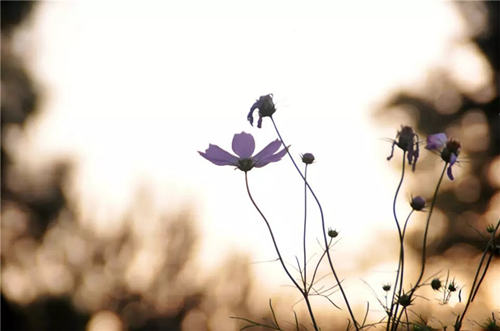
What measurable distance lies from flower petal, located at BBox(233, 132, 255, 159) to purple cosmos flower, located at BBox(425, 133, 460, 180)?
0.33 meters

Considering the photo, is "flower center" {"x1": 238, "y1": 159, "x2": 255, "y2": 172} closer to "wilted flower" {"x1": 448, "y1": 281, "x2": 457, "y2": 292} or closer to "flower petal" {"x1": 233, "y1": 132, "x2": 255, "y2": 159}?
"flower petal" {"x1": 233, "y1": 132, "x2": 255, "y2": 159}

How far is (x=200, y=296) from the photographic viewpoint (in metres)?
6.41

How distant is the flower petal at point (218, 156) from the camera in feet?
3.24

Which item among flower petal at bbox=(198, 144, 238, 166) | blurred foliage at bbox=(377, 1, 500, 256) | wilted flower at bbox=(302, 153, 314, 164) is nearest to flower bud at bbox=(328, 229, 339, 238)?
wilted flower at bbox=(302, 153, 314, 164)

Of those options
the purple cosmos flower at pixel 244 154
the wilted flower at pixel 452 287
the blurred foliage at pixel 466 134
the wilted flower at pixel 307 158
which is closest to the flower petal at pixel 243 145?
the purple cosmos flower at pixel 244 154

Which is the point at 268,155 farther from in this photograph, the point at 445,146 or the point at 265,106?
the point at 445,146

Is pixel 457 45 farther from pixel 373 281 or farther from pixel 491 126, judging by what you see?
pixel 373 281

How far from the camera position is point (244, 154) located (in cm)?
107

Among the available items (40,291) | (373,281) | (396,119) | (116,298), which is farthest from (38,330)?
(373,281)

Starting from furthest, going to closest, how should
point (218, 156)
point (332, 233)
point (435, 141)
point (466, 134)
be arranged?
1. point (466, 134)
2. point (332, 233)
3. point (218, 156)
4. point (435, 141)

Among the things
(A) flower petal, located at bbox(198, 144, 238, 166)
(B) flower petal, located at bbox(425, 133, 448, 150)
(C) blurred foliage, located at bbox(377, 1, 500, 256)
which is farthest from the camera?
(C) blurred foliage, located at bbox(377, 1, 500, 256)

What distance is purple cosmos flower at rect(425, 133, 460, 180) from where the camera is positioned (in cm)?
84

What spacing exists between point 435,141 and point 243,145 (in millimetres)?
357

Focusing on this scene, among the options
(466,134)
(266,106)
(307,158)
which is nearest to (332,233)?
(307,158)
